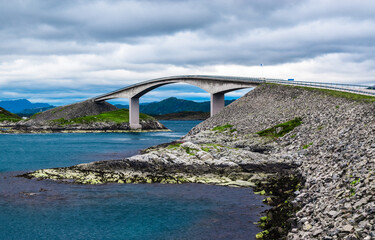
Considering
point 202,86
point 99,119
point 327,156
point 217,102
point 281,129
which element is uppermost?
point 202,86

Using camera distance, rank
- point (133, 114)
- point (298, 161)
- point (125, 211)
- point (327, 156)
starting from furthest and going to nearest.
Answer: point (133, 114)
point (298, 161)
point (327, 156)
point (125, 211)

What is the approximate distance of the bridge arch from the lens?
75.6m

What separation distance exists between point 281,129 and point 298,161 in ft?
50.7

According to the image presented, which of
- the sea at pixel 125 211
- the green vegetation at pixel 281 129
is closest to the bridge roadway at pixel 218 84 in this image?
the green vegetation at pixel 281 129

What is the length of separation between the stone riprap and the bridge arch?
13757mm

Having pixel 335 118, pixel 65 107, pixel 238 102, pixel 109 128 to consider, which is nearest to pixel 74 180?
pixel 335 118

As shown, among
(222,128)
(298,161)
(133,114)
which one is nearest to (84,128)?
(133,114)

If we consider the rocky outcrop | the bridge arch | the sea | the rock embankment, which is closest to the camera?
the rock embankment

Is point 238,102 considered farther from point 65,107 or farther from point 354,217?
point 65,107

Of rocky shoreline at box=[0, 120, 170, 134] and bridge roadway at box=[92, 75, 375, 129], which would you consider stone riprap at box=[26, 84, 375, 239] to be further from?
rocky shoreline at box=[0, 120, 170, 134]

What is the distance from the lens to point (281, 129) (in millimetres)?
46031

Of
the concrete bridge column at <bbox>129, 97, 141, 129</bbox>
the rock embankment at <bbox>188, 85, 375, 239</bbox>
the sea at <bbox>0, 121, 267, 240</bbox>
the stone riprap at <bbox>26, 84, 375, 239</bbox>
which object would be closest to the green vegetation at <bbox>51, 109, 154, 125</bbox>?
the concrete bridge column at <bbox>129, 97, 141, 129</bbox>

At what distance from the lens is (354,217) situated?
41.4ft

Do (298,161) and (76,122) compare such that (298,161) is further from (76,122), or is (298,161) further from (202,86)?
(76,122)
